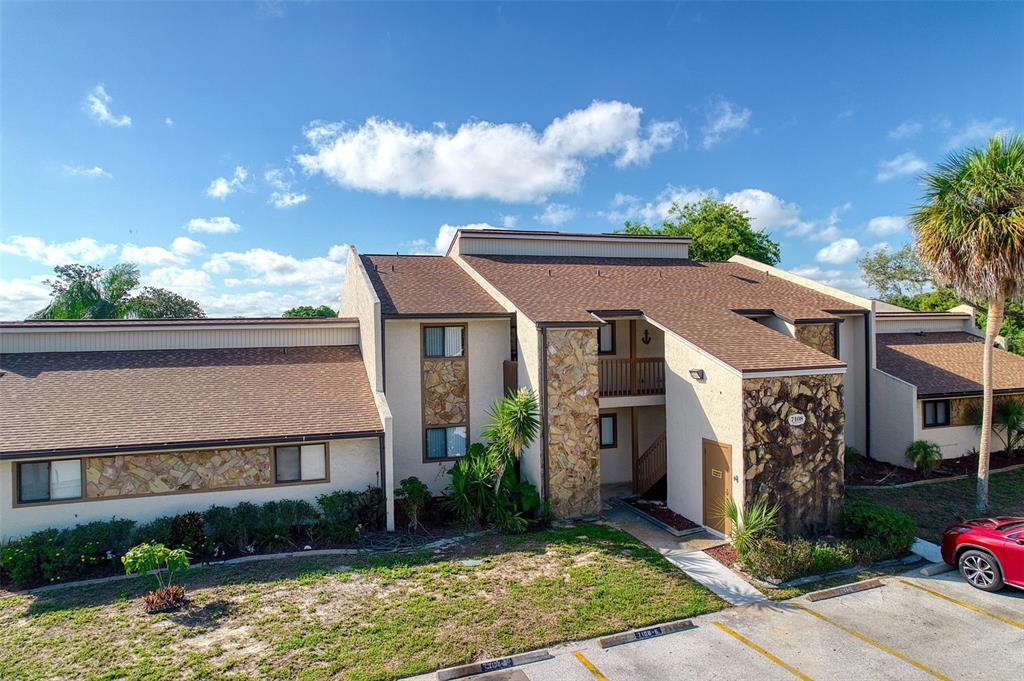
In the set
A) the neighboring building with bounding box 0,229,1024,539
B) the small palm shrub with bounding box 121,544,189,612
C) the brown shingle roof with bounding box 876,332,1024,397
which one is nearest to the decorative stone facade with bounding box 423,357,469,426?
the neighboring building with bounding box 0,229,1024,539

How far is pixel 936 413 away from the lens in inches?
762

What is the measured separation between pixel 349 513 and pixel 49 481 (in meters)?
6.81

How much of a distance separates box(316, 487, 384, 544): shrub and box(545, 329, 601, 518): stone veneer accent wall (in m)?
Result: 4.55

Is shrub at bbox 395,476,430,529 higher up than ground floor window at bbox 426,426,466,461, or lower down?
lower down

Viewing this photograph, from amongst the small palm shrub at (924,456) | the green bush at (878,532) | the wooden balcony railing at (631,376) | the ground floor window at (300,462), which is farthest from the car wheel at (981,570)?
the ground floor window at (300,462)

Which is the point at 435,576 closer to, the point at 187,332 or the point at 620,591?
the point at 620,591

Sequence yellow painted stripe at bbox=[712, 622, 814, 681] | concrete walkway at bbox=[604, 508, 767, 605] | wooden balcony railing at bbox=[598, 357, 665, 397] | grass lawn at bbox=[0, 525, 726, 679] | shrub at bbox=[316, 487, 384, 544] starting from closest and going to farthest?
yellow painted stripe at bbox=[712, 622, 814, 681]
grass lawn at bbox=[0, 525, 726, 679]
concrete walkway at bbox=[604, 508, 767, 605]
shrub at bbox=[316, 487, 384, 544]
wooden balcony railing at bbox=[598, 357, 665, 397]

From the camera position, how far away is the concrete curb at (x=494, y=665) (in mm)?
8156

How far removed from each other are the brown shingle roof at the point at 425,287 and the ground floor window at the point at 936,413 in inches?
603

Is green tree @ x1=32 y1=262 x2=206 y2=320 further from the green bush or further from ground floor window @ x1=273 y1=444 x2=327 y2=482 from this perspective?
the green bush

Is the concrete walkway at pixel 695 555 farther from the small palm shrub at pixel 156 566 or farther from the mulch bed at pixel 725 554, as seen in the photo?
the small palm shrub at pixel 156 566

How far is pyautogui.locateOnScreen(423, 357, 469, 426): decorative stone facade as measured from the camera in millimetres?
16422

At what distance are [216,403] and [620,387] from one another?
1121 centimetres

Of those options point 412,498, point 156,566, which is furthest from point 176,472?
point 412,498
